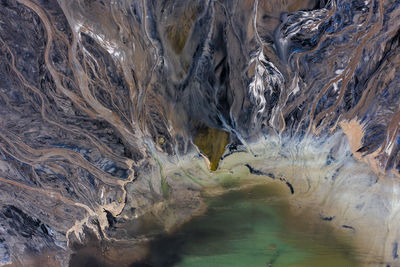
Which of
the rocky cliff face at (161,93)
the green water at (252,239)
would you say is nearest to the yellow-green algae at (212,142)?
the rocky cliff face at (161,93)

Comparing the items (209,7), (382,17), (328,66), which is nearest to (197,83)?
(209,7)

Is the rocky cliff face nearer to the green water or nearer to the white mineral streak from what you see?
the white mineral streak

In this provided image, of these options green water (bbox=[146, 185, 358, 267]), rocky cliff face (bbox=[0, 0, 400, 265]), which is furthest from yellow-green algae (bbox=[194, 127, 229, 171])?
green water (bbox=[146, 185, 358, 267])

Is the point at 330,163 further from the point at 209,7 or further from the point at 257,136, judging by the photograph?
the point at 209,7

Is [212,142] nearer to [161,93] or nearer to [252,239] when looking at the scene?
[161,93]

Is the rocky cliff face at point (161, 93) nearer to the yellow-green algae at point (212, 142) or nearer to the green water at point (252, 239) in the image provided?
the yellow-green algae at point (212, 142)
